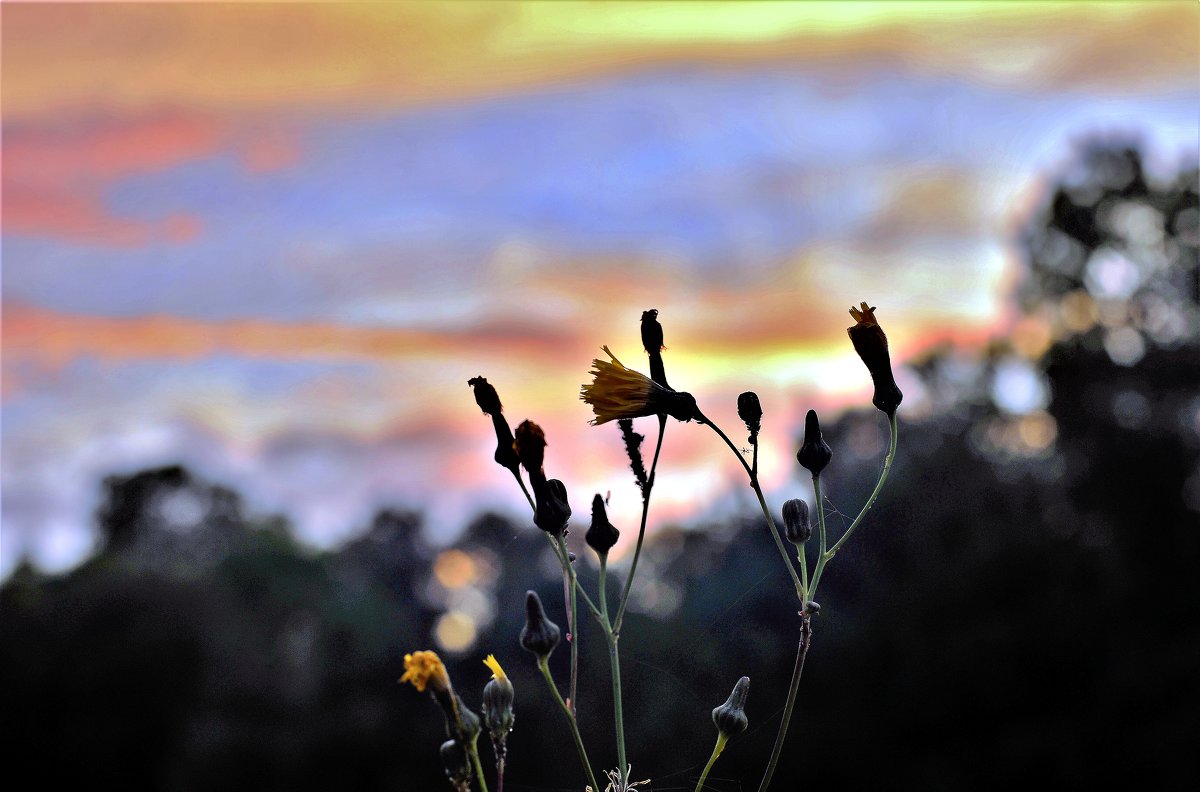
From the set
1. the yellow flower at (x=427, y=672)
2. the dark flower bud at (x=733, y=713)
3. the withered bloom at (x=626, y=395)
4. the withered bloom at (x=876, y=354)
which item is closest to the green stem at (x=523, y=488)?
the withered bloom at (x=626, y=395)

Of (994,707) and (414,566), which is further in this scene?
(414,566)

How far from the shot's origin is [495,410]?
5.10 ft

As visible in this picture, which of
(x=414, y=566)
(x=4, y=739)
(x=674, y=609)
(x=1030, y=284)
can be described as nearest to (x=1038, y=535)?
(x=1030, y=284)

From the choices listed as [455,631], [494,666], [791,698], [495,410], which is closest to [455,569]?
[455,631]

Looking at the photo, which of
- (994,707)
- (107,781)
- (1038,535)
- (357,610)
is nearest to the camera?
(994,707)

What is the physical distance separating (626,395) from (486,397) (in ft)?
0.72

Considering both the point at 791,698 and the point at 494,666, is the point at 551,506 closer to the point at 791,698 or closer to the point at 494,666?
the point at 494,666

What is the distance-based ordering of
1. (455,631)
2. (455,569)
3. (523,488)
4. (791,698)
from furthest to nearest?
(455,569), (455,631), (523,488), (791,698)

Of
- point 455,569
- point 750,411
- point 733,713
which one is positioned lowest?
point 455,569

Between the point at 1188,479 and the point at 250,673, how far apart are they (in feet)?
46.2

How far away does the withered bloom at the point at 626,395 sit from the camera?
4.61ft

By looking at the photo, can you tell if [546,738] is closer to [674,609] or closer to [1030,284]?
[674,609]

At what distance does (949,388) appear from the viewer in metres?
18.9

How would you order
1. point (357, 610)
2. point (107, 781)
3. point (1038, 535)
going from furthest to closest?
point (357, 610), point (107, 781), point (1038, 535)
